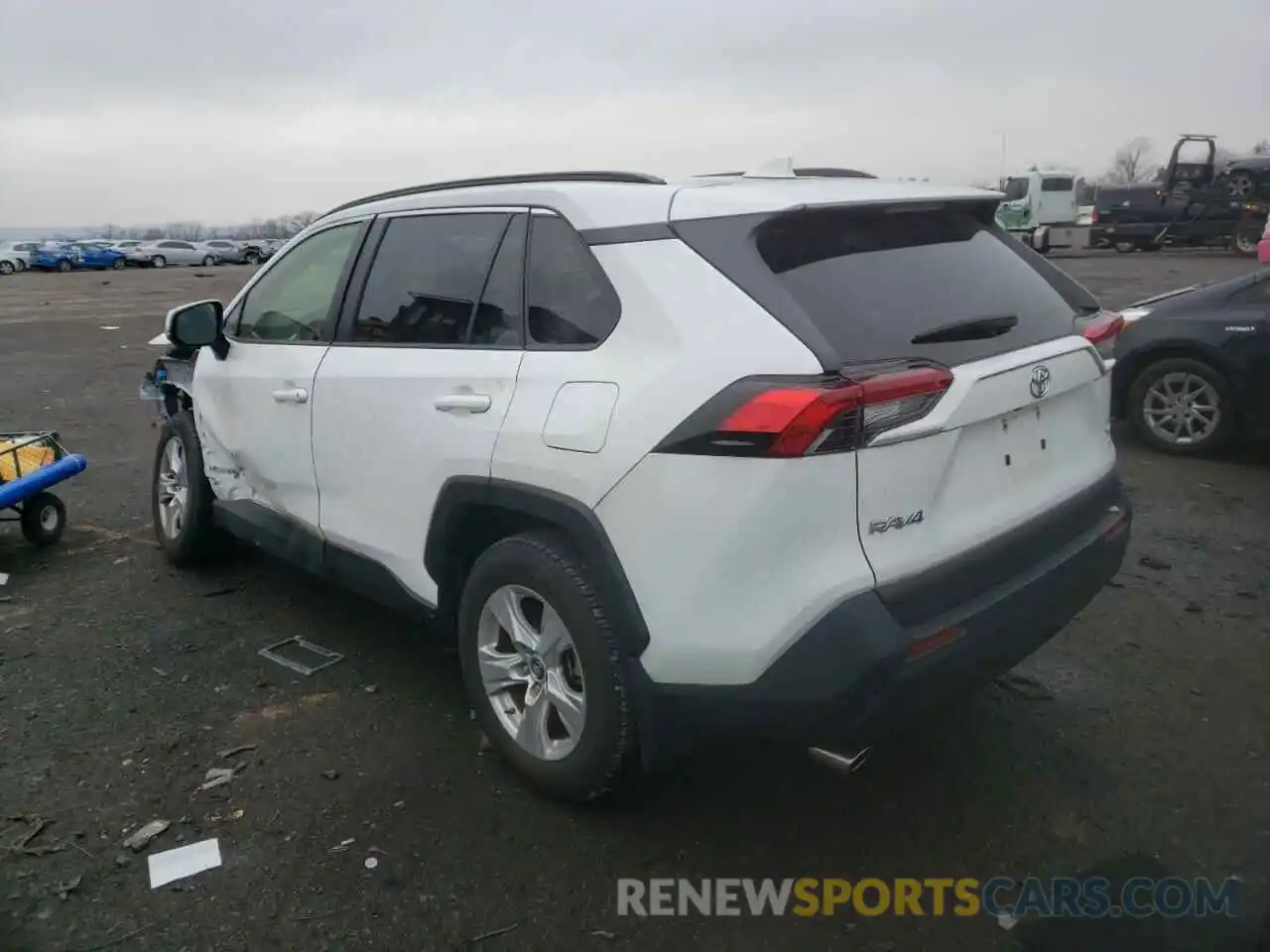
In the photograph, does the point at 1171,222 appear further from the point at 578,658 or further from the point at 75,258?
the point at 75,258

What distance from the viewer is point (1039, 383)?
2.96 meters

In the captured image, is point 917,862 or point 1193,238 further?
point 1193,238

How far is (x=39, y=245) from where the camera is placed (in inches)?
1896

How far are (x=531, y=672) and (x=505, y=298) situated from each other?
1.19 metres

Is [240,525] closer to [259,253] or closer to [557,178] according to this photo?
[557,178]

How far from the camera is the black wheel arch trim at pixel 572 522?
2.77m

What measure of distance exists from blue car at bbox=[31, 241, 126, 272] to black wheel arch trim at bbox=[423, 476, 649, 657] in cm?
5271

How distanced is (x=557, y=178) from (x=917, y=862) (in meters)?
2.35

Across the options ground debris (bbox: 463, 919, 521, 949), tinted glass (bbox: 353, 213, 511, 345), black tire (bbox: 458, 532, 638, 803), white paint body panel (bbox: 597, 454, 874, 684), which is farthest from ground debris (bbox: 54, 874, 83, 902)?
tinted glass (bbox: 353, 213, 511, 345)

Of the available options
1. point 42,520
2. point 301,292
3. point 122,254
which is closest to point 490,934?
point 301,292

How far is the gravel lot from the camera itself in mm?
2748

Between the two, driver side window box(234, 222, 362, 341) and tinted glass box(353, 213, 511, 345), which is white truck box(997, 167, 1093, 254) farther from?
tinted glass box(353, 213, 511, 345)

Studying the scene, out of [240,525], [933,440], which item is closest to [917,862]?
[933,440]

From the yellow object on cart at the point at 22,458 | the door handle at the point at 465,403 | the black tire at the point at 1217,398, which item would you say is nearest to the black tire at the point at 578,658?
the door handle at the point at 465,403
